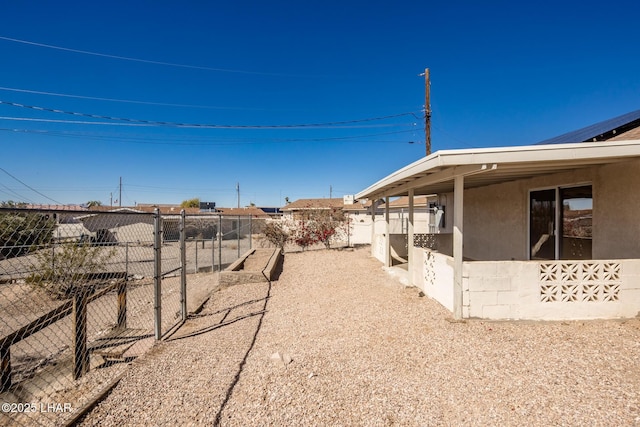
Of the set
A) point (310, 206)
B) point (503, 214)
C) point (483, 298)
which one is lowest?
point (483, 298)

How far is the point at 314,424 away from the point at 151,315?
5.63 meters

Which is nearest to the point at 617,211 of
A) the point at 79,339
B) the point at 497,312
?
the point at 497,312

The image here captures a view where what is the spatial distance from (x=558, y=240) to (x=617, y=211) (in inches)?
58.9

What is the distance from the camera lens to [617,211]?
5.44 m

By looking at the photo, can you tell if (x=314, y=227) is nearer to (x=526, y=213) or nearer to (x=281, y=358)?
(x=526, y=213)

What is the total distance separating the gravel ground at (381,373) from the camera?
268 cm

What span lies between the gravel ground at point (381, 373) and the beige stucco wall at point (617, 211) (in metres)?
1.38

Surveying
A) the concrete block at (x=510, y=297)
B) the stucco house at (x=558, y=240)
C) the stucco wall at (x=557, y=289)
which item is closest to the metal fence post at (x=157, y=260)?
the stucco house at (x=558, y=240)

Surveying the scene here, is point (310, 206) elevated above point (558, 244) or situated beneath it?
elevated above

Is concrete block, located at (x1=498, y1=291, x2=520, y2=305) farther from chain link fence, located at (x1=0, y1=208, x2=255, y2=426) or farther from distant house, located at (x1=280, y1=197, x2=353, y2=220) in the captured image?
distant house, located at (x1=280, y1=197, x2=353, y2=220)

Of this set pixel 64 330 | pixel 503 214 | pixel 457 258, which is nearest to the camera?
pixel 457 258

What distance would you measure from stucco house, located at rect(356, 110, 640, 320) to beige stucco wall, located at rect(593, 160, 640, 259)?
16 millimetres

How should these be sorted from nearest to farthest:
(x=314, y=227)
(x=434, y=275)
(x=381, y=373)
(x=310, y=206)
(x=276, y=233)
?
(x=381, y=373), (x=434, y=275), (x=276, y=233), (x=314, y=227), (x=310, y=206)

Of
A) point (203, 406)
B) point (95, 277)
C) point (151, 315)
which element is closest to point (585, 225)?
point (203, 406)
